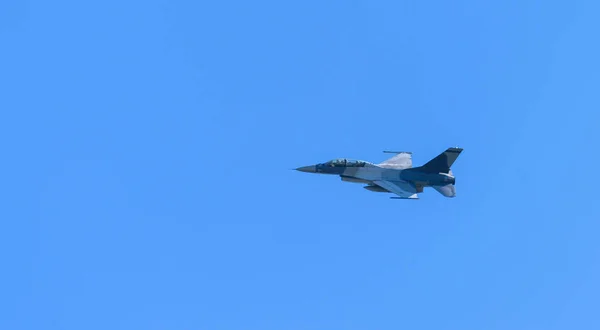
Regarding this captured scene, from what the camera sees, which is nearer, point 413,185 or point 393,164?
point 413,185

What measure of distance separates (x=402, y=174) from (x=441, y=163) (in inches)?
142

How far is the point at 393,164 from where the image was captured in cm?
8331

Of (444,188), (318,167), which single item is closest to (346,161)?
(318,167)

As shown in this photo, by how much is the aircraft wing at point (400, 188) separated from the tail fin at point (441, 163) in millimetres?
2131

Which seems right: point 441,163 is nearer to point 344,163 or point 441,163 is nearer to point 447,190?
point 447,190

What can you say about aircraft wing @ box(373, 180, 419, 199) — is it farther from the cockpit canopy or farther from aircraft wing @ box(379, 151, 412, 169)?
aircraft wing @ box(379, 151, 412, 169)

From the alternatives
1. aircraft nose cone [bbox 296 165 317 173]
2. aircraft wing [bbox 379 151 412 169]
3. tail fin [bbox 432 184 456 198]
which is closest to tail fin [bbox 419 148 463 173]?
tail fin [bbox 432 184 456 198]

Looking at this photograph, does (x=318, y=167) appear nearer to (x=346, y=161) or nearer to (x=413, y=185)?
(x=346, y=161)

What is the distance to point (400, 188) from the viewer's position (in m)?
77.1

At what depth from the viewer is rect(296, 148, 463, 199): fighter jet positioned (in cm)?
7781

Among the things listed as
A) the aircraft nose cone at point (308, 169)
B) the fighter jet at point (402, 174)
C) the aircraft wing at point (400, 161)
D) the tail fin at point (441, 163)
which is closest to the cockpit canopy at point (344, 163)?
the fighter jet at point (402, 174)

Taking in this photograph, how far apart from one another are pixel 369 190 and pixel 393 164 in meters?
6.03

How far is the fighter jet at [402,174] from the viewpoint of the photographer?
255 ft

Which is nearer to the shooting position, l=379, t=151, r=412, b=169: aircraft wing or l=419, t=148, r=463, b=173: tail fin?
l=419, t=148, r=463, b=173: tail fin
